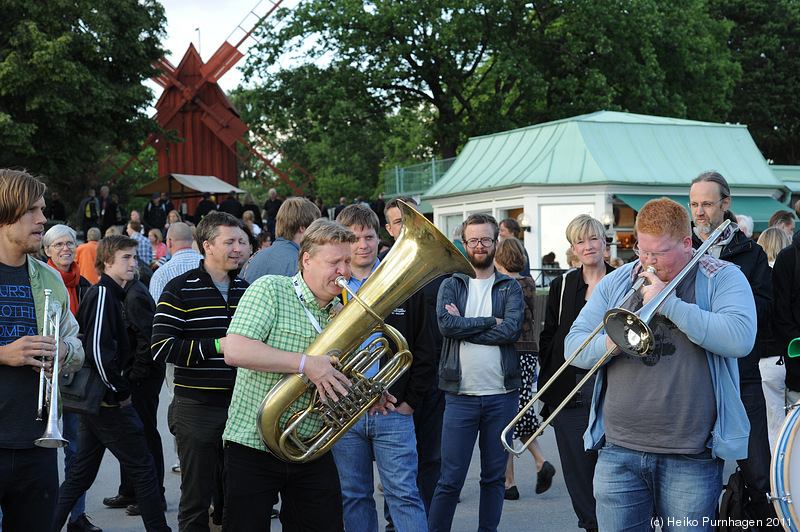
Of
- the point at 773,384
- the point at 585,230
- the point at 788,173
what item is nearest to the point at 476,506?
the point at 585,230

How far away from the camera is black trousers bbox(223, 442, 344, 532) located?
3793 millimetres

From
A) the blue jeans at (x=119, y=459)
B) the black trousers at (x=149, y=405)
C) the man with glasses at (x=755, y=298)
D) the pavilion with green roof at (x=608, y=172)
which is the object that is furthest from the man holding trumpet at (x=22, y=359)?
the pavilion with green roof at (x=608, y=172)

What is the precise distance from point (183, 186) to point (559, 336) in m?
23.8

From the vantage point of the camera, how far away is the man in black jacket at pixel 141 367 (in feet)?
20.0

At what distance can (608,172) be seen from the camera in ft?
90.3

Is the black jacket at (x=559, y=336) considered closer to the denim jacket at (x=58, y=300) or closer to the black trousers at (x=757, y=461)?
the black trousers at (x=757, y=461)

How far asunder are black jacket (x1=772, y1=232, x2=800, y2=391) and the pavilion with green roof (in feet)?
69.6

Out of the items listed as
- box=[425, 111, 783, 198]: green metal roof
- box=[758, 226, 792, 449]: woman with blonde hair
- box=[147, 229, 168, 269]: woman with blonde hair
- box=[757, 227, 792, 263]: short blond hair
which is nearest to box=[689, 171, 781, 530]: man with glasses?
Answer: box=[758, 226, 792, 449]: woman with blonde hair

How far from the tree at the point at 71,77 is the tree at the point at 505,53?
7530 mm

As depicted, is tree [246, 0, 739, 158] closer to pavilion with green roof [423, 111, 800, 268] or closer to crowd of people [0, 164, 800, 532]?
pavilion with green roof [423, 111, 800, 268]

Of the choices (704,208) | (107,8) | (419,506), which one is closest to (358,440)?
(419,506)

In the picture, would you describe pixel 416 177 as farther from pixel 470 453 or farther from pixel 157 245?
pixel 470 453

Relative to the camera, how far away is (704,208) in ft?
16.4

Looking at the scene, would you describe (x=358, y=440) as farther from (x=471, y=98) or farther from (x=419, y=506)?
(x=471, y=98)
